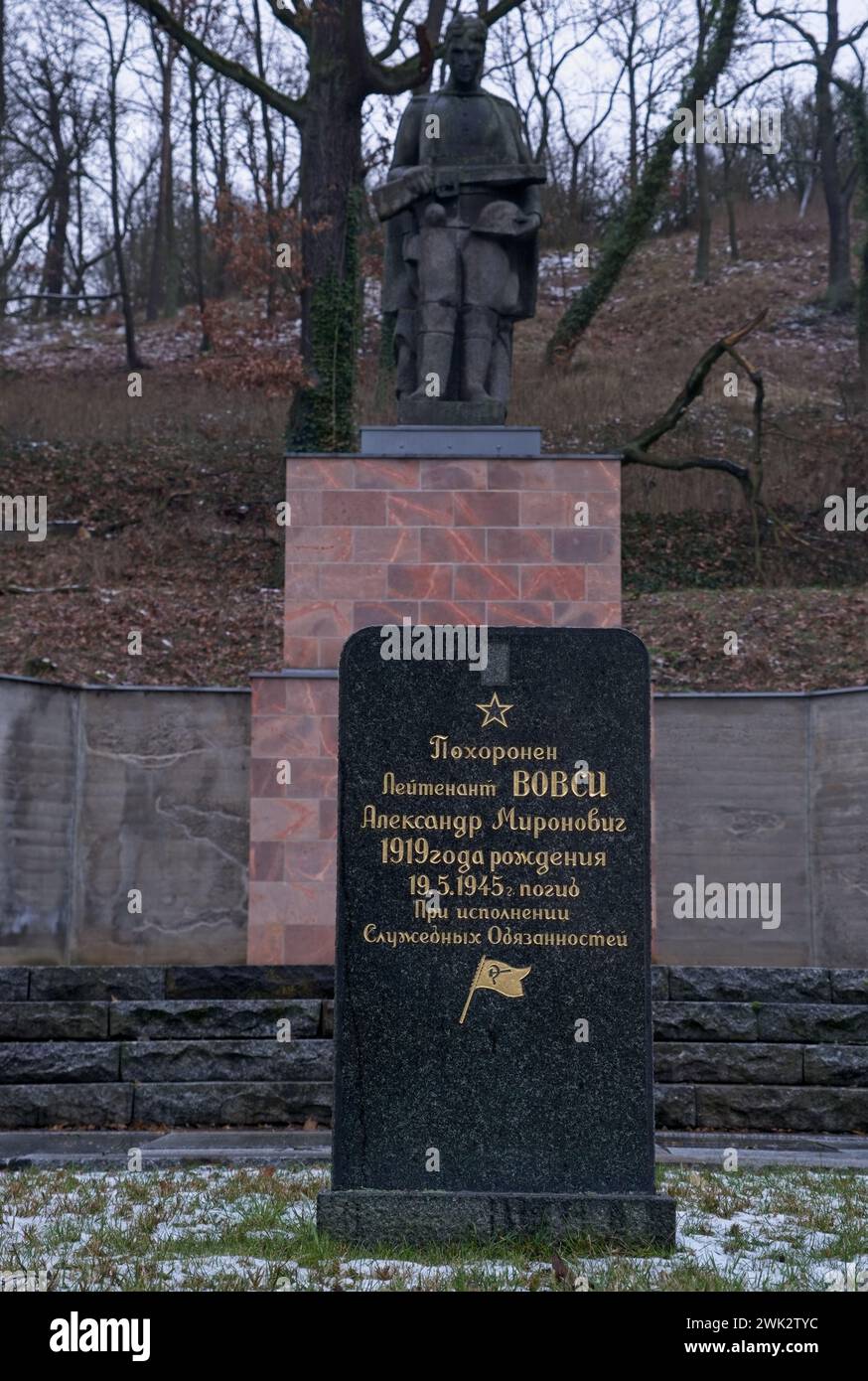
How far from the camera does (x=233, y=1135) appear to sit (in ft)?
24.1

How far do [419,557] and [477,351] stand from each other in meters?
1.71

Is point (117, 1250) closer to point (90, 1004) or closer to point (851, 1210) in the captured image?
point (851, 1210)

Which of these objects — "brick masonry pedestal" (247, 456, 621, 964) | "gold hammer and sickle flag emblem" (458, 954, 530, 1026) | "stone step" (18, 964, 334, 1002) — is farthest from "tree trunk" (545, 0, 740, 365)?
"gold hammer and sickle flag emblem" (458, 954, 530, 1026)

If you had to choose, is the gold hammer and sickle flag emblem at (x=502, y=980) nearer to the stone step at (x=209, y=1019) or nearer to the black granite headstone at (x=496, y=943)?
the black granite headstone at (x=496, y=943)

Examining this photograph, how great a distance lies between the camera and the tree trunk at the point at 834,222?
2981cm

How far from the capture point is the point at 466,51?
1098 centimetres

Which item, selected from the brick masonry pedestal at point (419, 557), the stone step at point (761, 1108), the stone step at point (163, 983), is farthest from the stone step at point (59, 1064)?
the stone step at point (761, 1108)

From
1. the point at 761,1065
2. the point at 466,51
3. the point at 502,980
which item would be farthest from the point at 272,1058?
the point at 466,51

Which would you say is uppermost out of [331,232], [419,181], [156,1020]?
[331,232]

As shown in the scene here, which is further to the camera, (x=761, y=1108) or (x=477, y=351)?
(x=477, y=351)

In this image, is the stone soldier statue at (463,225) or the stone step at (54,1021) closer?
the stone step at (54,1021)

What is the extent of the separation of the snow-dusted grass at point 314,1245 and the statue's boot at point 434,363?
20.4 ft

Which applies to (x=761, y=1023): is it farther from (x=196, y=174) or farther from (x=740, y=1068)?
(x=196, y=174)

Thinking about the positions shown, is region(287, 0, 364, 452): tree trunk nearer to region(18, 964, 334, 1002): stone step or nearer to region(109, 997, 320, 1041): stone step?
region(18, 964, 334, 1002): stone step
